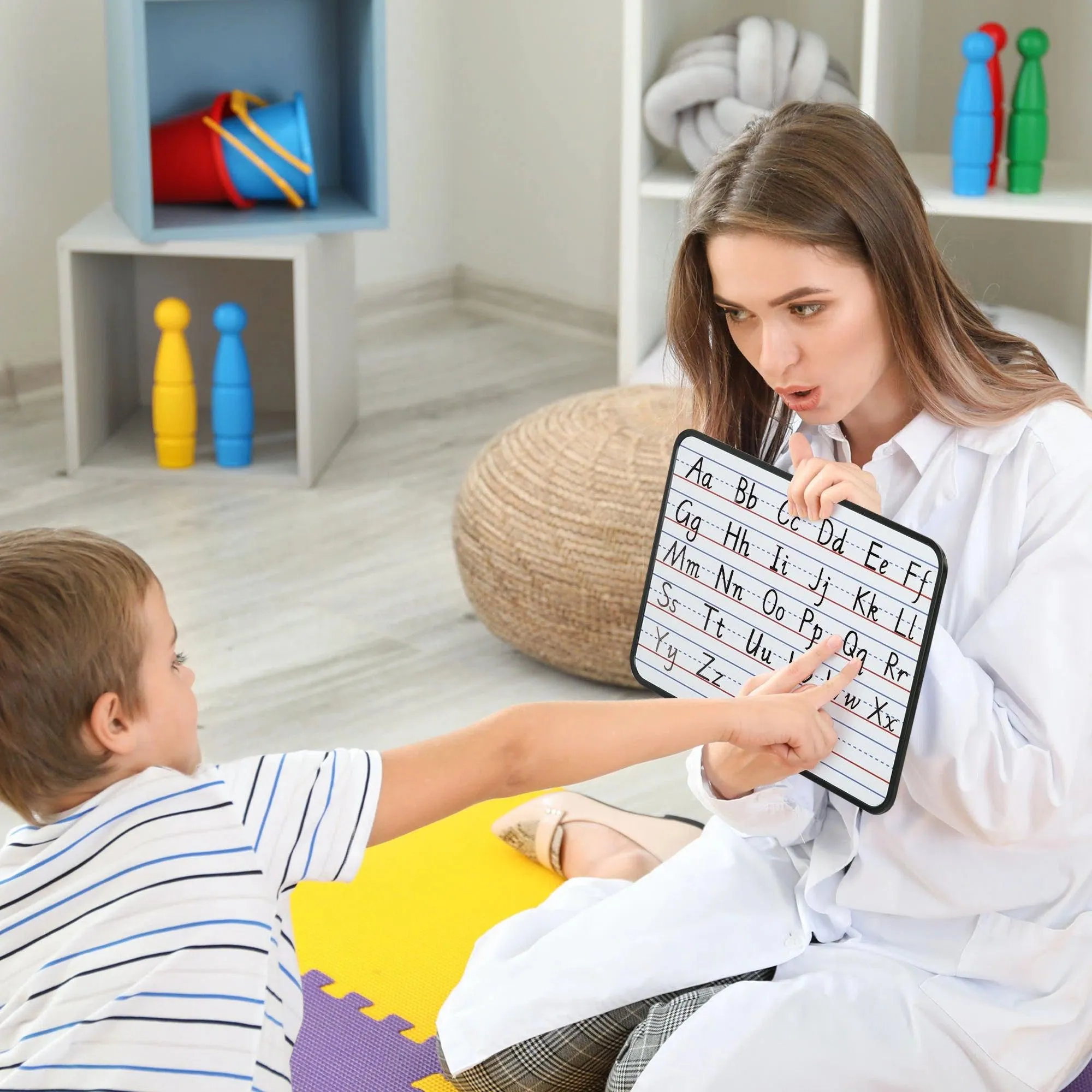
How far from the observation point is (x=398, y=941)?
58.8 inches

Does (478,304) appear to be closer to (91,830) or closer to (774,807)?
(774,807)

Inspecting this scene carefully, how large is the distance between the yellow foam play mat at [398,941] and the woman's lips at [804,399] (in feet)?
2.01

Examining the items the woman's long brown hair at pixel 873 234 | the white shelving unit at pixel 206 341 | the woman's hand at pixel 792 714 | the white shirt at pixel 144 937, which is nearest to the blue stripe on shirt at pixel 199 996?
the white shirt at pixel 144 937

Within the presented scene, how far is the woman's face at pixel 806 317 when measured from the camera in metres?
1.02

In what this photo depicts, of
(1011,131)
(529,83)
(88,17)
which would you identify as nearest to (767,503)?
(1011,131)

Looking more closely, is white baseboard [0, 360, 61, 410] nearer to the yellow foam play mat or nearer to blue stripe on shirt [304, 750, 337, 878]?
the yellow foam play mat

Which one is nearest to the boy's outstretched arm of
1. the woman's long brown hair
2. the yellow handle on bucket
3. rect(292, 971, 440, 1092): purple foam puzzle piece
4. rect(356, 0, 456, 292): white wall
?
the woman's long brown hair

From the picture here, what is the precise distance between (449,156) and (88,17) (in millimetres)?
934

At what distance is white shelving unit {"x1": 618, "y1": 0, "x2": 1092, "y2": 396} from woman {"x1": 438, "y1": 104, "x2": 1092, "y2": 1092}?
59.0 inches

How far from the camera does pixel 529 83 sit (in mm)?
3510

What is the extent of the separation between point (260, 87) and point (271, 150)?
24 centimetres

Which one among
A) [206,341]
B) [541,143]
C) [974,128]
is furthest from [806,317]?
[541,143]

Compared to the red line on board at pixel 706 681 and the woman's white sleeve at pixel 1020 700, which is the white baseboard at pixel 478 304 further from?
the woman's white sleeve at pixel 1020 700

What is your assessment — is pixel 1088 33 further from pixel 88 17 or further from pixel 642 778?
pixel 88 17
